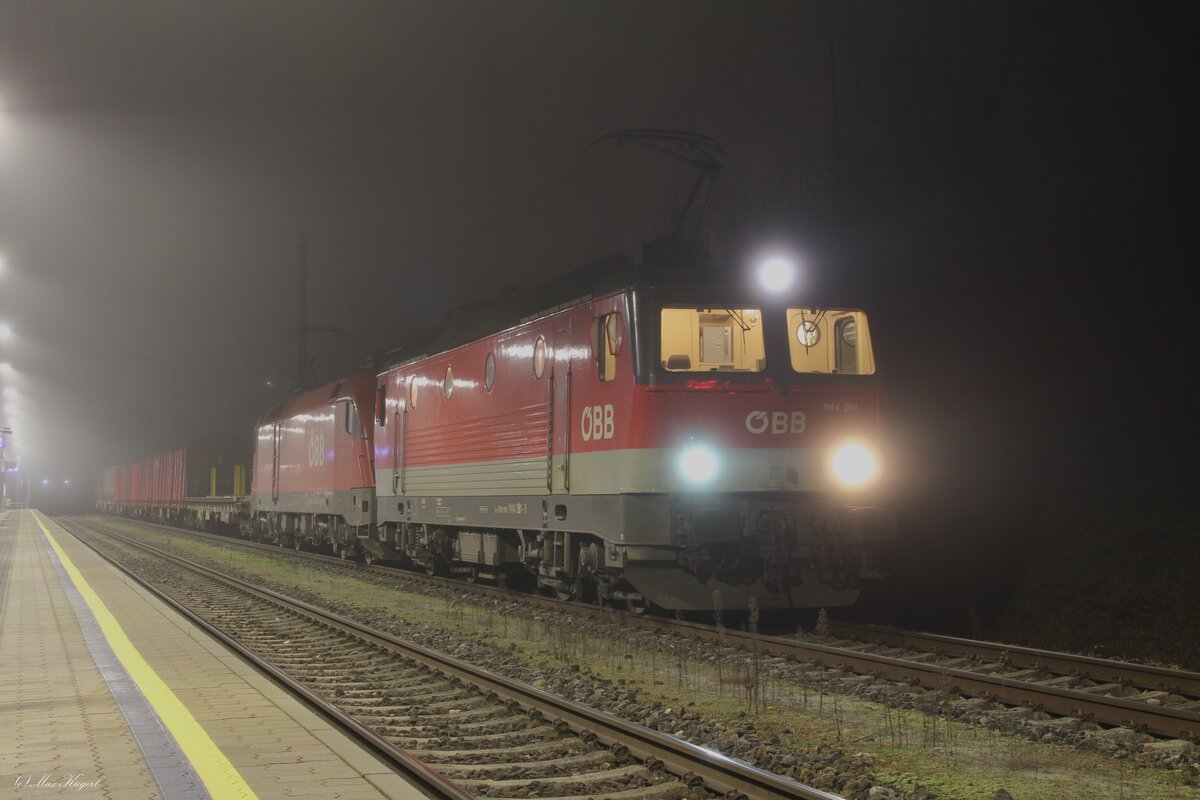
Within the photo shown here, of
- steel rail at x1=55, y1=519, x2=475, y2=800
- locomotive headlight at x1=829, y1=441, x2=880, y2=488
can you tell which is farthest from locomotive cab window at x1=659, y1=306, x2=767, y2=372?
steel rail at x1=55, y1=519, x2=475, y2=800

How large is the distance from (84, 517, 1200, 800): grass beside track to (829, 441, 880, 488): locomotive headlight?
2.67 metres

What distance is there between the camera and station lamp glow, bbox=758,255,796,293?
41.0 feet

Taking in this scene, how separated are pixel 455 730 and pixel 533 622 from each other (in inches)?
245

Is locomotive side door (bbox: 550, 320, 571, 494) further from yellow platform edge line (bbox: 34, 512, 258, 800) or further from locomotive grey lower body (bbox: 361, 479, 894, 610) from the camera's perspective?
yellow platform edge line (bbox: 34, 512, 258, 800)

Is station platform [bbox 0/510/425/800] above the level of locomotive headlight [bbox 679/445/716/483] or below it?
below

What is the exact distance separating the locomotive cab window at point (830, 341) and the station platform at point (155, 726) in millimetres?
6690

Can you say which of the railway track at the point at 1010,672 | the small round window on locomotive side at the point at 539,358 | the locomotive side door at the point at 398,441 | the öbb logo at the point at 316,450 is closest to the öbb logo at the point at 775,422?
the railway track at the point at 1010,672

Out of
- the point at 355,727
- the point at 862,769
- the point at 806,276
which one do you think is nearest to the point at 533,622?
the point at 806,276

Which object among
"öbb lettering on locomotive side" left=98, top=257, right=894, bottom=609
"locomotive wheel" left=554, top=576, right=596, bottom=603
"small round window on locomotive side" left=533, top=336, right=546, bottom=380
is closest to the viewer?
"öbb lettering on locomotive side" left=98, top=257, right=894, bottom=609

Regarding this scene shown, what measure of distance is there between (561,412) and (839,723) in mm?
6645

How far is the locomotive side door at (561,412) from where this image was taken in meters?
13.4

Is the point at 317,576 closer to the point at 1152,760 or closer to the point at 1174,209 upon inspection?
the point at 1174,209

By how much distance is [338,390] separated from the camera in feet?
82.7

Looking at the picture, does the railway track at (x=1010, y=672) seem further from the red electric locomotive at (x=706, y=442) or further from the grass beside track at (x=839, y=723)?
the red electric locomotive at (x=706, y=442)
